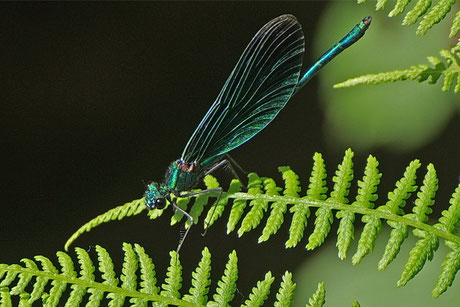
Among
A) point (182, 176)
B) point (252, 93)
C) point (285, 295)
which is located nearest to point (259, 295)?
point (285, 295)

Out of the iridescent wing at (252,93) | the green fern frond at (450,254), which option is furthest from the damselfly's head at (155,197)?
the green fern frond at (450,254)

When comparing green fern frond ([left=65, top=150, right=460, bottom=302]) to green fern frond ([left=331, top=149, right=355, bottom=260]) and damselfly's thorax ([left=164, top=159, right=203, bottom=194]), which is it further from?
damselfly's thorax ([left=164, top=159, right=203, bottom=194])

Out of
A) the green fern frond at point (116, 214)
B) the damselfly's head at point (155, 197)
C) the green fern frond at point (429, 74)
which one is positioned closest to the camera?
the green fern frond at point (429, 74)

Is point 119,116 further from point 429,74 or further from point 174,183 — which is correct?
point 429,74

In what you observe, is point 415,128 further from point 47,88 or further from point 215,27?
point 47,88

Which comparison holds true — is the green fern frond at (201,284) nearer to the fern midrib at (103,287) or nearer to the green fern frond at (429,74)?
the fern midrib at (103,287)

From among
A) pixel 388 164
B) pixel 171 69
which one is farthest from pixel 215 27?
pixel 388 164

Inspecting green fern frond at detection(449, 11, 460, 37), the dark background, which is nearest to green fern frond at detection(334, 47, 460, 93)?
green fern frond at detection(449, 11, 460, 37)
